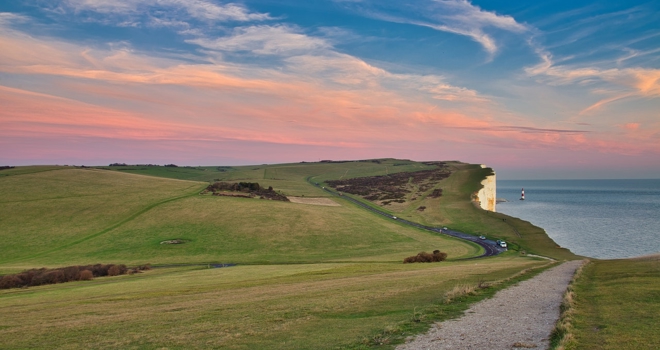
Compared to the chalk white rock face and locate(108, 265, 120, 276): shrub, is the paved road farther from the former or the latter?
locate(108, 265, 120, 276): shrub

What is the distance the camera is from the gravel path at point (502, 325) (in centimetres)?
1324

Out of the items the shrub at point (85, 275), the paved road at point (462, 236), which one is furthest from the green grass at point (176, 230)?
the shrub at point (85, 275)

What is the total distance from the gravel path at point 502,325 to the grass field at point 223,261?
40.9 inches

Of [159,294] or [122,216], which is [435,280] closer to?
[159,294]

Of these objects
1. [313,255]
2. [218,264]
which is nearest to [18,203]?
[218,264]

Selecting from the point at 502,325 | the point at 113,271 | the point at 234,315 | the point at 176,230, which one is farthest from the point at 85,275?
the point at 502,325

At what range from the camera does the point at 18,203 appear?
89938mm

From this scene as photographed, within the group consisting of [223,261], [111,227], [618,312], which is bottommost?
[223,261]

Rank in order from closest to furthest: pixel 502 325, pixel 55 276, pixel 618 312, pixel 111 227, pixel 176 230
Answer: pixel 502 325, pixel 618 312, pixel 55 276, pixel 176 230, pixel 111 227

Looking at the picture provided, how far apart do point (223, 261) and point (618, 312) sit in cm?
5596

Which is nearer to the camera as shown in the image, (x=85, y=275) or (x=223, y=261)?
(x=85, y=275)

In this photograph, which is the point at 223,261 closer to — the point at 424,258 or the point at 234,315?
the point at 424,258

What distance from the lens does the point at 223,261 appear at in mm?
64312

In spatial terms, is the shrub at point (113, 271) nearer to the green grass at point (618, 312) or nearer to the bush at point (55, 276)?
the bush at point (55, 276)
